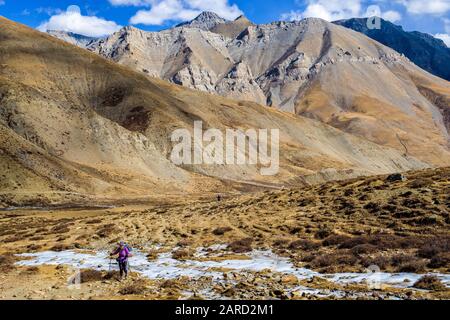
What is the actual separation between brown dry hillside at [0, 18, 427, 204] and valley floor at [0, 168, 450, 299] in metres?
44.5

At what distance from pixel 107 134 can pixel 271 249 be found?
93.0m

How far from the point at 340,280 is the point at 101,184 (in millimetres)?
77487

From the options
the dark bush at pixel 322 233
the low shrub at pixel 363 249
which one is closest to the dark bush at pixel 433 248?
the low shrub at pixel 363 249

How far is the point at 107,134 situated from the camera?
368ft

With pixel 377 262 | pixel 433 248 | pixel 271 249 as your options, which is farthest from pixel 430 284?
pixel 271 249

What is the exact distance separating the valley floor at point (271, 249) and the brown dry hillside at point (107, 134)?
4448cm

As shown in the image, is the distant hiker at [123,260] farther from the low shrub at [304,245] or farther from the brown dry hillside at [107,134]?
the brown dry hillside at [107,134]

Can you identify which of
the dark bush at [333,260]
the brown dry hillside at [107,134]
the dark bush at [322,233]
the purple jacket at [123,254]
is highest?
the brown dry hillside at [107,134]

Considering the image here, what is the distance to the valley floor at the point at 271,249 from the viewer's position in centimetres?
1686

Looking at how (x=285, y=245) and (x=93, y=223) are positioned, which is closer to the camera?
(x=285, y=245)

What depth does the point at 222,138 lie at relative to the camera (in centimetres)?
14812

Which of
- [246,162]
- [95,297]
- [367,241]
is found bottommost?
[95,297]
